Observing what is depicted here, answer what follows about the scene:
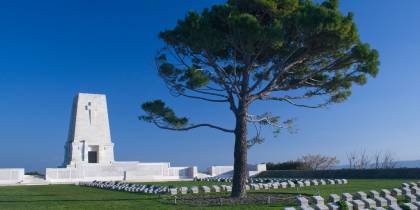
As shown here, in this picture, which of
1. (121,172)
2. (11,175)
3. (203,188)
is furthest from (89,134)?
(203,188)

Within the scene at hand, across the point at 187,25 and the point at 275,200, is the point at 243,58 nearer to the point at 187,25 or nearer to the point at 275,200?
the point at 187,25

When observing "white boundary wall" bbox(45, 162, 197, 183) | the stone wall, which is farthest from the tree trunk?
"white boundary wall" bbox(45, 162, 197, 183)

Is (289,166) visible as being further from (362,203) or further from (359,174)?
(362,203)

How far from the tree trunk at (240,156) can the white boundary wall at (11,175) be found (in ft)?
67.2

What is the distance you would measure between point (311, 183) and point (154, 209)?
10433mm

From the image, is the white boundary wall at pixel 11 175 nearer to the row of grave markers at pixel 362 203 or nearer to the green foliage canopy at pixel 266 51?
the green foliage canopy at pixel 266 51

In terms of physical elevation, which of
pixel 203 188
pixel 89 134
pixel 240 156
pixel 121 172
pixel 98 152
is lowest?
pixel 203 188

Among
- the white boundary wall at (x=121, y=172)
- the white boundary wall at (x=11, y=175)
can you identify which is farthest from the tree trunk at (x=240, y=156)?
the white boundary wall at (x=11, y=175)

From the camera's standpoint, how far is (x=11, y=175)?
29125mm

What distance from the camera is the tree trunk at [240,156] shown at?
43.8ft

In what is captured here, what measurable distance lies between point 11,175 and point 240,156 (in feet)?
69.4

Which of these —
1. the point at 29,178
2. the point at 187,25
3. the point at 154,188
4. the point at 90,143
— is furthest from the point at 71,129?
the point at 187,25

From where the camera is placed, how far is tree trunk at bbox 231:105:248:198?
1334 centimetres

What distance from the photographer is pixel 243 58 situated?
14.4 metres
